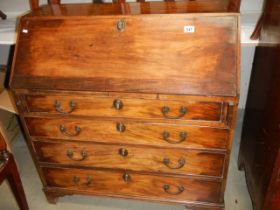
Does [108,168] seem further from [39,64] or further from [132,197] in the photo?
[39,64]

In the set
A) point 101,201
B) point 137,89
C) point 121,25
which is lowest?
point 101,201

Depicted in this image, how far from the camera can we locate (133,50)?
48.3 inches

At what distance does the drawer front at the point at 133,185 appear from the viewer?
1.49 meters

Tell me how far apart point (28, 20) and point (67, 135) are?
58 centimetres

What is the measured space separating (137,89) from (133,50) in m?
0.17

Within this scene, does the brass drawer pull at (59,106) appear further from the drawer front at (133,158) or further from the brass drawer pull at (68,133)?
the drawer front at (133,158)

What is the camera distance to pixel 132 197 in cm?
163

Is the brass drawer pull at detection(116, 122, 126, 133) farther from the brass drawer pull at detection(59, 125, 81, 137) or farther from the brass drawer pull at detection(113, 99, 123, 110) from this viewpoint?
the brass drawer pull at detection(59, 125, 81, 137)

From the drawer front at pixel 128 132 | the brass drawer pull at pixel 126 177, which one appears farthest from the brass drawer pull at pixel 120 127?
the brass drawer pull at pixel 126 177

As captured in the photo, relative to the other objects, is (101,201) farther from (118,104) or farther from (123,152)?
(118,104)

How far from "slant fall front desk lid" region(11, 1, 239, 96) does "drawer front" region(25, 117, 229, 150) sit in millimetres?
193

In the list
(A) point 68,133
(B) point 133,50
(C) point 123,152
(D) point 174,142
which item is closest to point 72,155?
(A) point 68,133

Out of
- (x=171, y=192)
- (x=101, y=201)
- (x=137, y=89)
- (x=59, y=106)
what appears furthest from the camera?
(x=101, y=201)

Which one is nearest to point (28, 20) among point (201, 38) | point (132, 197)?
point (201, 38)
